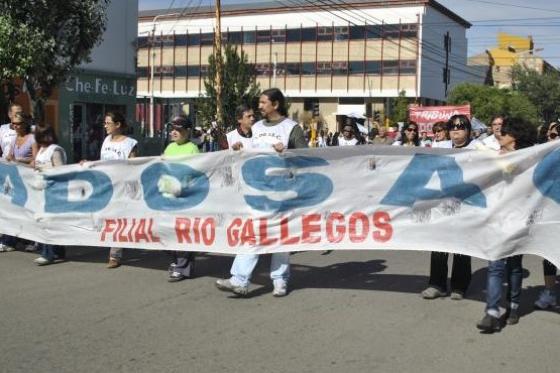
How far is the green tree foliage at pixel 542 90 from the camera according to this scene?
62.2 metres

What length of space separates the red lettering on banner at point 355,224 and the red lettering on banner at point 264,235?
71 centimetres

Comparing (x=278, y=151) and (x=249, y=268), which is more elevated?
(x=278, y=151)

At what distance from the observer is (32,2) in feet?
38.0

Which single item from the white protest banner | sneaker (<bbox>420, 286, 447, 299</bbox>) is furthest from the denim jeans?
sneaker (<bbox>420, 286, 447, 299</bbox>)

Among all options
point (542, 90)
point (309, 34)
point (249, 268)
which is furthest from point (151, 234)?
point (309, 34)

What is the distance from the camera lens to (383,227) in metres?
6.41

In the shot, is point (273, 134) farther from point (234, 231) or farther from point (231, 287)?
point (231, 287)

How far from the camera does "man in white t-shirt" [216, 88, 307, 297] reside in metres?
6.62

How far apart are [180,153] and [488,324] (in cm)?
361

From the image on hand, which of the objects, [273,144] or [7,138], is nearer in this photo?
[273,144]

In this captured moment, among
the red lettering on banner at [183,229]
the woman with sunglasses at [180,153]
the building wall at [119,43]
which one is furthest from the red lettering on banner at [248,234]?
the building wall at [119,43]

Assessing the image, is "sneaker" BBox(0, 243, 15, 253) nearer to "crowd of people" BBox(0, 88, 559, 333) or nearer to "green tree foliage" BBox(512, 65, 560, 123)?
"crowd of people" BBox(0, 88, 559, 333)

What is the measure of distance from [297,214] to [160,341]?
1.98 meters

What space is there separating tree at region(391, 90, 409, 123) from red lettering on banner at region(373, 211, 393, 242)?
54656mm
